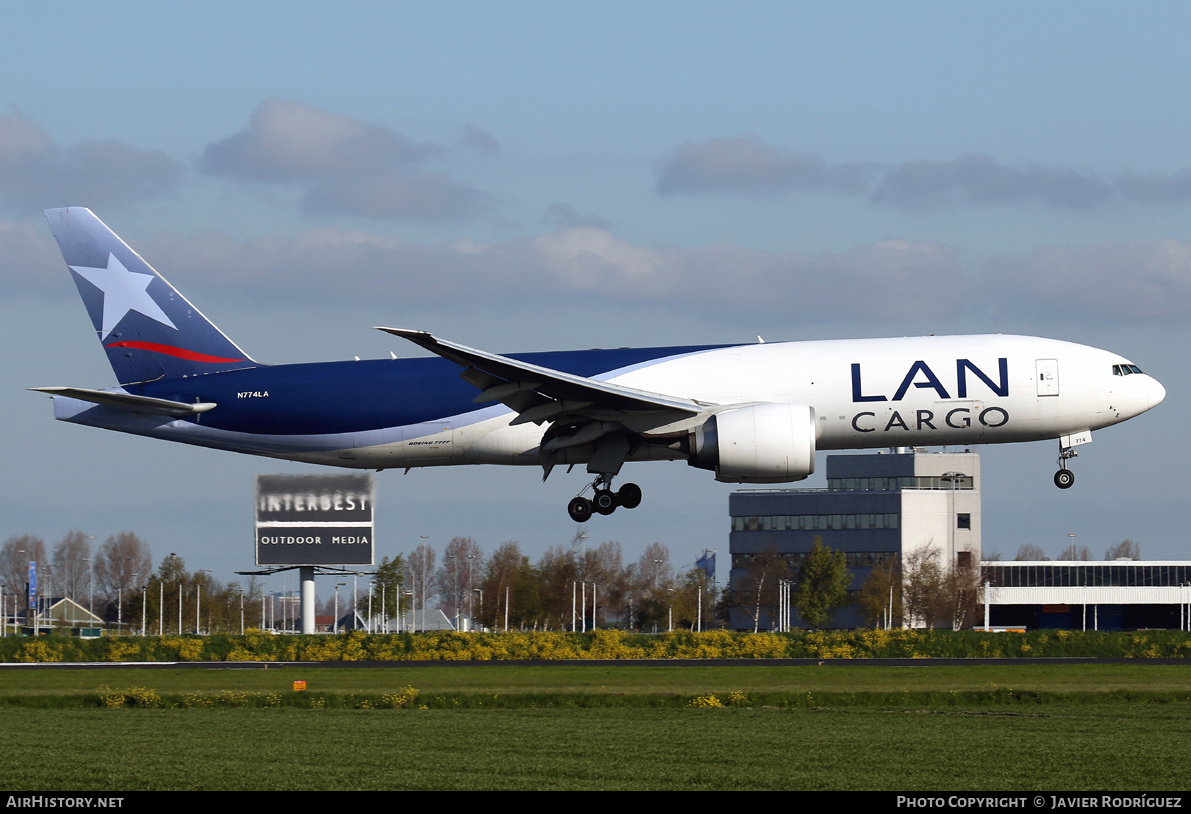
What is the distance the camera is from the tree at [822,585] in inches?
4259

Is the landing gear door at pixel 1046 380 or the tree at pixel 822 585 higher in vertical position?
the landing gear door at pixel 1046 380

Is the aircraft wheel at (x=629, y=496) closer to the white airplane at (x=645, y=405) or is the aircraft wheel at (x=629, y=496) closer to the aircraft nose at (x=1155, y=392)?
the white airplane at (x=645, y=405)

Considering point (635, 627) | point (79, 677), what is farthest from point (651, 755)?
point (635, 627)

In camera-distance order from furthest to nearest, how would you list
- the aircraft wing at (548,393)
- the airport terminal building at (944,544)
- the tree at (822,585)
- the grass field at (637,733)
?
the airport terminal building at (944,544)
the tree at (822,585)
the aircraft wing at (548,393)
the grass field at (637,733)

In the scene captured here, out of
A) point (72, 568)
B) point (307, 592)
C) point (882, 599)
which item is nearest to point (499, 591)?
point (307, 592)

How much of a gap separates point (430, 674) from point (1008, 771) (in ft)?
84.8

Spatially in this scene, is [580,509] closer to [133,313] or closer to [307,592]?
[133,313]

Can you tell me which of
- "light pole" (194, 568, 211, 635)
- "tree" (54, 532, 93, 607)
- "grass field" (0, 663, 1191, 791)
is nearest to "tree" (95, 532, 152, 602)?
"tree" (54, 532, 93, 607)

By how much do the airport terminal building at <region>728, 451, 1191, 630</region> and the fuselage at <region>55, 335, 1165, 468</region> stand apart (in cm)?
9099

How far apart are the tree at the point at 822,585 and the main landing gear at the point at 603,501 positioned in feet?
248

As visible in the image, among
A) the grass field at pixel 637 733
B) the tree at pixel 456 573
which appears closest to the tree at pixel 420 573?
the tree at pixel 456 573

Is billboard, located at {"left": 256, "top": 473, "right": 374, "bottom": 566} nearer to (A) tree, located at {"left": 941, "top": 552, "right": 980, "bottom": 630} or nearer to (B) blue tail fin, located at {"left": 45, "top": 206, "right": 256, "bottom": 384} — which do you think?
(B) blue tail fin, located at {"left": 45, "top": 206, "right": 256, "bottom": 384}

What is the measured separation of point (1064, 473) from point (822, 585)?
7749 cm
